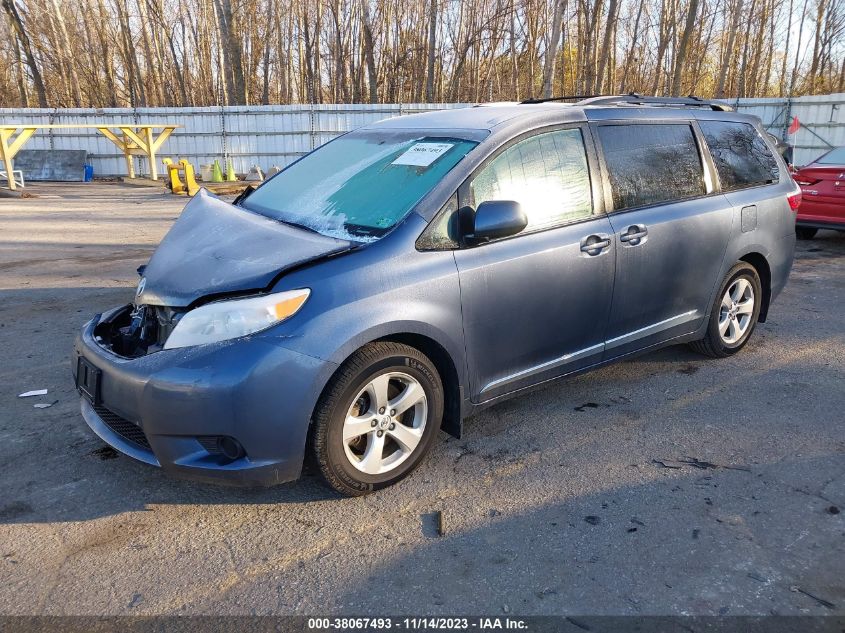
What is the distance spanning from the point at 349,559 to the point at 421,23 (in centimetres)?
2660

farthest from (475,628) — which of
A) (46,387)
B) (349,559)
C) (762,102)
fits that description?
(762,102)

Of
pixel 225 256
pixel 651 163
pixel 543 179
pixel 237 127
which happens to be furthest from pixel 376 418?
pixel 237 127

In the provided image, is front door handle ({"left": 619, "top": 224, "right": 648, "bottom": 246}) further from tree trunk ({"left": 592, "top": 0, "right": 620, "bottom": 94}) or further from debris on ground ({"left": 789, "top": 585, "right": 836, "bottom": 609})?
tree trunk ({"left": 592, "top": 0, "right": 620, "bottom": 94})

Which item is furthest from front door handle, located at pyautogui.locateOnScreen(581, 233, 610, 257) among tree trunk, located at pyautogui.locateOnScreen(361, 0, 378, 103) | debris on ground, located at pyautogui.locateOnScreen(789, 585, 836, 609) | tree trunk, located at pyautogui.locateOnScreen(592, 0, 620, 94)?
tree trunk, located at pyautogui.locateOnScreen(361, 0, 378, 103)

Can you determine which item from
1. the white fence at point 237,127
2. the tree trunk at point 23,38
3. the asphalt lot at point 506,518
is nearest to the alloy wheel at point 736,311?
the asphalt lot at point 506,518

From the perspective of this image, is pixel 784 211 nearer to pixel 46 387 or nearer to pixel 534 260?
pixel 534 260

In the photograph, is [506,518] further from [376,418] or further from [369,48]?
[369,48]

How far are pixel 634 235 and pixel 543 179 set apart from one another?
0.69 meters

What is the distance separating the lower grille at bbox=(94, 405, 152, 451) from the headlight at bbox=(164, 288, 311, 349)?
424 millimetres

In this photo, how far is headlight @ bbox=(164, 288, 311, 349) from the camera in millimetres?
2760

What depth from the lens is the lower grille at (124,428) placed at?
115 inches

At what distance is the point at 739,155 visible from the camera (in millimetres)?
4719

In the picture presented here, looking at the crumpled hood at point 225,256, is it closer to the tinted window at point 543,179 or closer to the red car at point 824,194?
the tinted window at point 543,179

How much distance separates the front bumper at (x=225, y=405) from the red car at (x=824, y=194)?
312 inches
